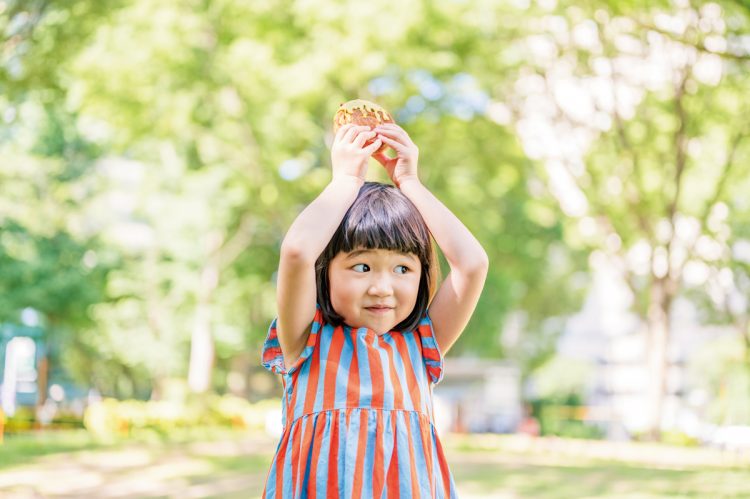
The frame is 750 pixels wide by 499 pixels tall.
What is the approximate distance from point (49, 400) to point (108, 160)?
335 inches

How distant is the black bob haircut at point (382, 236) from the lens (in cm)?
198

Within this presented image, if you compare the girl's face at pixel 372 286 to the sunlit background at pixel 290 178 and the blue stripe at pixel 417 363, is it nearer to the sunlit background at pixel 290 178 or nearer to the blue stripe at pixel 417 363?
the blue stripe at pixel 417 363

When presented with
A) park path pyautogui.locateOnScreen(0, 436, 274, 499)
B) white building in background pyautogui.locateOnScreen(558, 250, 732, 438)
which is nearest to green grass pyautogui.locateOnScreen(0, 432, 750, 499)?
park path pyautogui.locateOnScreen(0, 436, 274, 499)

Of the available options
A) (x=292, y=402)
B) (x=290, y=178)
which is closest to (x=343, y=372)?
(x=292, y=402)

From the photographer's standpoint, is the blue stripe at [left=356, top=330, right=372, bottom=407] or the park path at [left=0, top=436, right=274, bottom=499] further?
the park path at [left=0, top=436, right=274, bottom=499]

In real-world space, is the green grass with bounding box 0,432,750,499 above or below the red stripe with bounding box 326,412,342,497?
below

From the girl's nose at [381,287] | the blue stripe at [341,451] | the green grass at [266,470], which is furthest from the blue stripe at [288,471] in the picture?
the green grass at [266,470]

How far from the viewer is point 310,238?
6.15ft

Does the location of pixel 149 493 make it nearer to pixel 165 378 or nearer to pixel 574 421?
pixel 165 378

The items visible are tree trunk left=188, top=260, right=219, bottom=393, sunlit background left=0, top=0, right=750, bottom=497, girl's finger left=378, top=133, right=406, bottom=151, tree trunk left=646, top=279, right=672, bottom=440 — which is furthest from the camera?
tree trunk left=188, top=260, right=219, bottom=393

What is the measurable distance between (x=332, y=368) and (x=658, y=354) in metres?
15.8

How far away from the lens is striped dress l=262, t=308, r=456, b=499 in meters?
1.90

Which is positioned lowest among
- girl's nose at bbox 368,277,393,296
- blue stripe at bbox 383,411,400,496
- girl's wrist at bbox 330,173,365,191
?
blue stripe at bbox 383,411,400,496

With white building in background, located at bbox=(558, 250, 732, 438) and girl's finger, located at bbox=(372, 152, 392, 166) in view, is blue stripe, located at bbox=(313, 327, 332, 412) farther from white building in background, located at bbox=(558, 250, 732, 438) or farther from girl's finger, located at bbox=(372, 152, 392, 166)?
white building in background, located at bbox=(558, 250, 732, 438)
